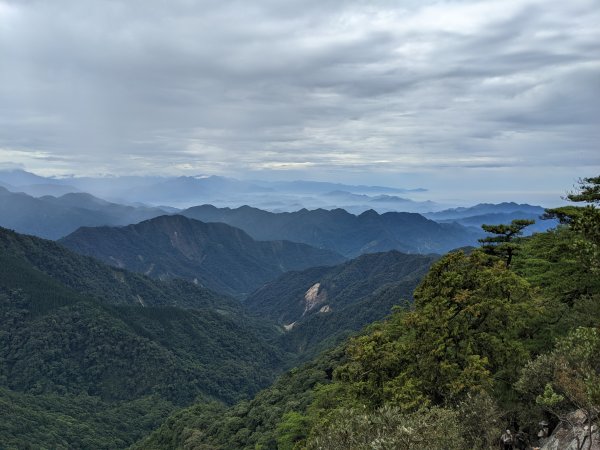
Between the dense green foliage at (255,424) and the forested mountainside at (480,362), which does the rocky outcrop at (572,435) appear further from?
the dense green foliage at (255,424)

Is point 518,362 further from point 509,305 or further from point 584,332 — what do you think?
point 584,332

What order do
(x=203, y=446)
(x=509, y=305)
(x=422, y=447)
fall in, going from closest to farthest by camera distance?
(x=422, y=447) < (x=509, y=305) < (x=203, y=446)

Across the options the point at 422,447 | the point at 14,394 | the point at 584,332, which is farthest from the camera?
the point at 14,394

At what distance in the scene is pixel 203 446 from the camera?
284 ft

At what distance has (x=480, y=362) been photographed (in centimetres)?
2908

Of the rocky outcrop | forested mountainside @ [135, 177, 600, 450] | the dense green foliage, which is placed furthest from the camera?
the dense green foliage

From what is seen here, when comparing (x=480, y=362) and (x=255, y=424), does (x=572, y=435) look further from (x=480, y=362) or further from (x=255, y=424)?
(x=255, y=424)

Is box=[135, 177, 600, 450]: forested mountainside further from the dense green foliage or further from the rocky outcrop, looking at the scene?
the dense green foliage

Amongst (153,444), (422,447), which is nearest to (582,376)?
(422,447)

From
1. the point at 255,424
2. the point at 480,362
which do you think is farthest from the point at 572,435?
the point at 255,424

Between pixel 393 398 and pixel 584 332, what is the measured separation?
43.4ft

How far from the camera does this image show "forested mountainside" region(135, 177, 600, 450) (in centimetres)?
2234

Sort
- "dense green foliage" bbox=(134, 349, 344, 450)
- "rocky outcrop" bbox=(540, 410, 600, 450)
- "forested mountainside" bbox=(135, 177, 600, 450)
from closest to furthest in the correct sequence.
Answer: "rocky outcrop" bbox=(540, 410, 600, 450) < "forested mountainside" bbox=(135, 177, 600, 450) < "dense green foliage" bbox=(134, 349, 344, 450)

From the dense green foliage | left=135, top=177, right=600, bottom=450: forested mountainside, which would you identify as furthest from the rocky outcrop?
the dense green foliage
